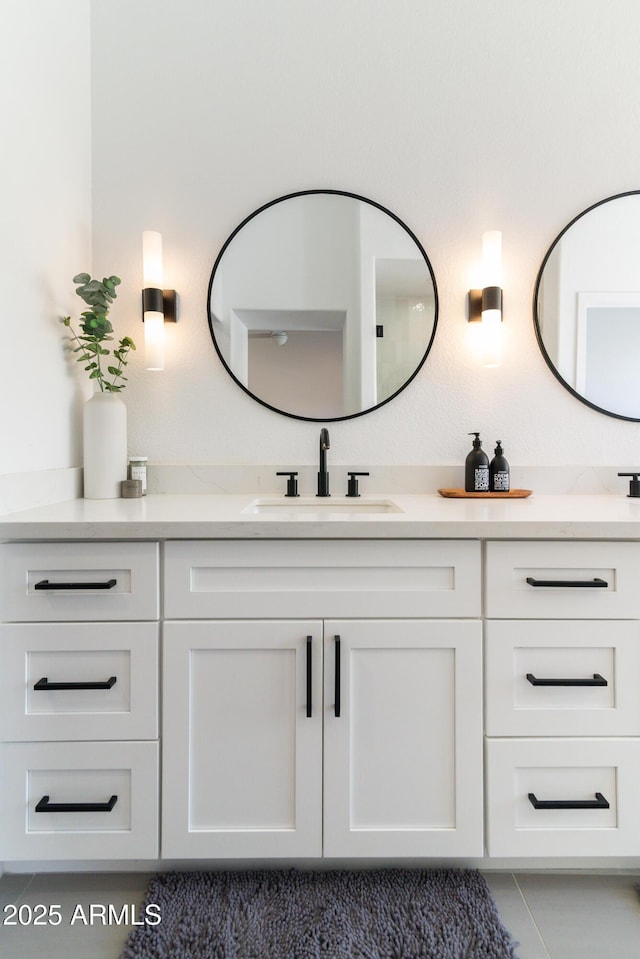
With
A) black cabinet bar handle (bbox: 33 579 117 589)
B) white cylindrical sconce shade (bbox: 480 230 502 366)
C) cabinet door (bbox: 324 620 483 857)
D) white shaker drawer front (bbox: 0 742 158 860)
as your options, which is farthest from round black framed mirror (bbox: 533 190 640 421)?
white shaker drawer front (bbox: 0 742 158 860)

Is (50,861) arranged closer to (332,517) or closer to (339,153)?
(332,517)

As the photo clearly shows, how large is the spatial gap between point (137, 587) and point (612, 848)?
1.21m

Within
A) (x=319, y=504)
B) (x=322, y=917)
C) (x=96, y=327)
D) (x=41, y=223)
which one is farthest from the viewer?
(x=319, y=504)

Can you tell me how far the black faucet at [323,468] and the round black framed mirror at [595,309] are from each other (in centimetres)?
81

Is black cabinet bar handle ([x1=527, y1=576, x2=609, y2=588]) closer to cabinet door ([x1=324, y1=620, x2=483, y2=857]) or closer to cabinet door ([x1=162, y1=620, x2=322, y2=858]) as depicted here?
cabinet door ([x1=324, y1=620, x2=483, y2=857])

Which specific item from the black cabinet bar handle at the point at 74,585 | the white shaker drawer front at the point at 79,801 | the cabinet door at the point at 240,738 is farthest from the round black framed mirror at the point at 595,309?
the white shaker drawer front at the point at 79,801

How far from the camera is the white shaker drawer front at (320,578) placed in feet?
3.69

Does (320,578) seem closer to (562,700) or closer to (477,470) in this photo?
(562,700)

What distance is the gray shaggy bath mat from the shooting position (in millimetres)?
1023

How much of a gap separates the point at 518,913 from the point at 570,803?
27cm

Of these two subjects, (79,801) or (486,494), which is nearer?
(79,801)

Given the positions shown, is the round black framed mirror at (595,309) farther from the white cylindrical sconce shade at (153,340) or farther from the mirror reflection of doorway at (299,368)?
the white cylindrical sconce shade at (153,340)

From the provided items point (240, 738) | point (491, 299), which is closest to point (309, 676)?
point (240, 738)

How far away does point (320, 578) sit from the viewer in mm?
1134
